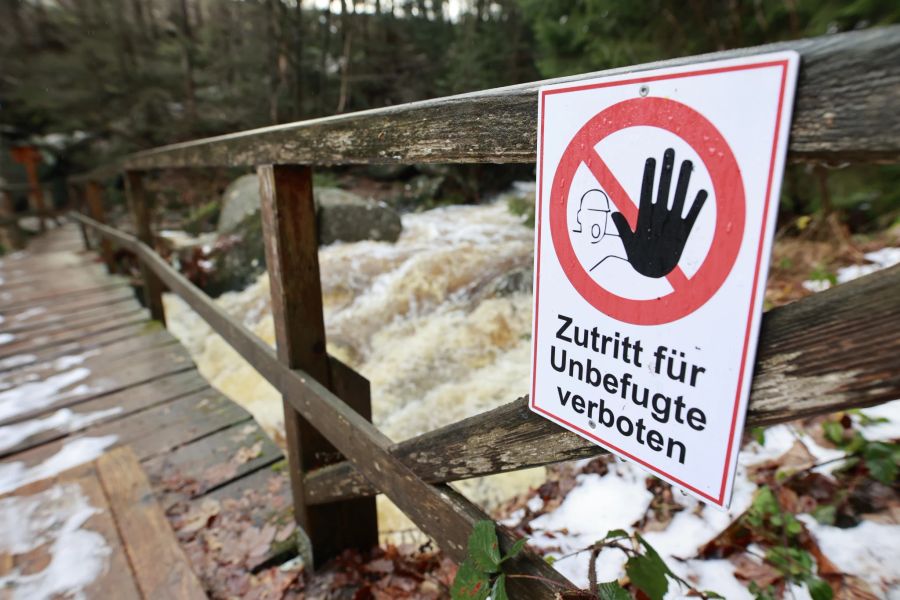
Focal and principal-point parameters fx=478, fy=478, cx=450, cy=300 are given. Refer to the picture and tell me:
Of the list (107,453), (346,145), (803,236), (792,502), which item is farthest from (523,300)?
(346,145)

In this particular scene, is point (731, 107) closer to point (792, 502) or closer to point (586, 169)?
point (586, 169)

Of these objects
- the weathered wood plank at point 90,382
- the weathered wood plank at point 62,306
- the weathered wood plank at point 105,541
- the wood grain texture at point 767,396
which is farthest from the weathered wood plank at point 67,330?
the wood grain texture at point 767,396

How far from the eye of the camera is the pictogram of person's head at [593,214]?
0.69 metres

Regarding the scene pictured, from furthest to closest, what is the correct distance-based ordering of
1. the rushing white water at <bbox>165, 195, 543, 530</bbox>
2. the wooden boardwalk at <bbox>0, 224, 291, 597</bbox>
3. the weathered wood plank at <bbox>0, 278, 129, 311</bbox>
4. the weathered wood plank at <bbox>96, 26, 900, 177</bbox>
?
the weathered wood plank at <bbox>0, 278, 129, 311</bbox>
the rushing white water at <bbox>165, 195, 543, 530</bbox>
the wooden boardwalk at <bbox>0, 224, 291, 597</bbox>
the weathered wood plank at <bbox>96, 26, 900, 177</bbox>

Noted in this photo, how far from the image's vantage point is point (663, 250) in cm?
63

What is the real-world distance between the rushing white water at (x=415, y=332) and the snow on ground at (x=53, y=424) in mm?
1321

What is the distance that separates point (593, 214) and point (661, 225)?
11 cm

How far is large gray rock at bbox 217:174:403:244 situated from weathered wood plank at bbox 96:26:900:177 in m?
6.52

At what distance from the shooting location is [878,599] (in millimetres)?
1483

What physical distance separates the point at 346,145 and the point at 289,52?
1611 cm

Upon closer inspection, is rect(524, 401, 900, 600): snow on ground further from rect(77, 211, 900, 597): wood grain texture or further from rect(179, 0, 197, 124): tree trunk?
rect(179, 0, 197, 124): tree trunk

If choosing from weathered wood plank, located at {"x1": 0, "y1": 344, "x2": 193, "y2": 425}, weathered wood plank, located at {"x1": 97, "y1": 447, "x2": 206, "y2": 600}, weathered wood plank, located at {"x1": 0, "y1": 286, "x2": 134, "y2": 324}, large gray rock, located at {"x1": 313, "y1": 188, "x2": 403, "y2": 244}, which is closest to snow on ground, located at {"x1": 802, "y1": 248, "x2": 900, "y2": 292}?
weathered wood plank, located at {"x1": 97, "y1": 447, "x2": 206, "y2": 600}

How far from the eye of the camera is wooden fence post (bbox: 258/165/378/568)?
5.29 feet

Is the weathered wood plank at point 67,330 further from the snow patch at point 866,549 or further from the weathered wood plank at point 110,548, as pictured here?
the snow patch at point 866,549
